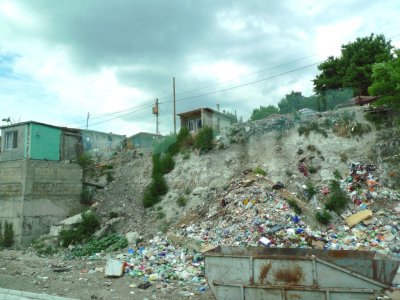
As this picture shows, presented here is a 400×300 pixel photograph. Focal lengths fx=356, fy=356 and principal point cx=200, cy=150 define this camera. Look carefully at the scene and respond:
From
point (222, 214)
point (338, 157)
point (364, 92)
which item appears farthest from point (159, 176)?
point (364, 92)

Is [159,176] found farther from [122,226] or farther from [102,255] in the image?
[102,255]

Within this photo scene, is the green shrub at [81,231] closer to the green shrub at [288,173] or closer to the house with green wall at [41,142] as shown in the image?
the house with green wall at [41,142]

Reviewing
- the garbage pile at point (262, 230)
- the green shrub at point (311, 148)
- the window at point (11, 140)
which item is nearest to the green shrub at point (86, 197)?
the window at point (11, 140)

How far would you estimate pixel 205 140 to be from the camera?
17406 millimetres

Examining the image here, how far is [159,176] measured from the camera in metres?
17.3

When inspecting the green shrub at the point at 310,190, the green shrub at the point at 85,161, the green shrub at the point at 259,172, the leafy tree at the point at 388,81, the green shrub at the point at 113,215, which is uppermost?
the leafy tree at the point at 388,81

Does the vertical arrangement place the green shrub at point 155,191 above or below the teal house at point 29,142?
below

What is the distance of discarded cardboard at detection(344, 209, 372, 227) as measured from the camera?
11.5 metres

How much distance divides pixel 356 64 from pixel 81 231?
20.5 meters

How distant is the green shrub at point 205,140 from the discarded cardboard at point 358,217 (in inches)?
296

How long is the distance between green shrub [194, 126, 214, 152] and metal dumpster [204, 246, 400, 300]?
10.8 m

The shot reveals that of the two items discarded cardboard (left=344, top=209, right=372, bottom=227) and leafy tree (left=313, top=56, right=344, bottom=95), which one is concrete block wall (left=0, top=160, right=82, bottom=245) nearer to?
discarded cardboard (left=344, top=209, right=372, bottom=227)

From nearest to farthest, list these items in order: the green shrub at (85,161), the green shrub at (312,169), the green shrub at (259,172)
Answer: the green shrub at (312,169) < the green shrub at (259,172) < the green shrub at (85,161)

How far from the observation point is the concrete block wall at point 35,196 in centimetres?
1602
